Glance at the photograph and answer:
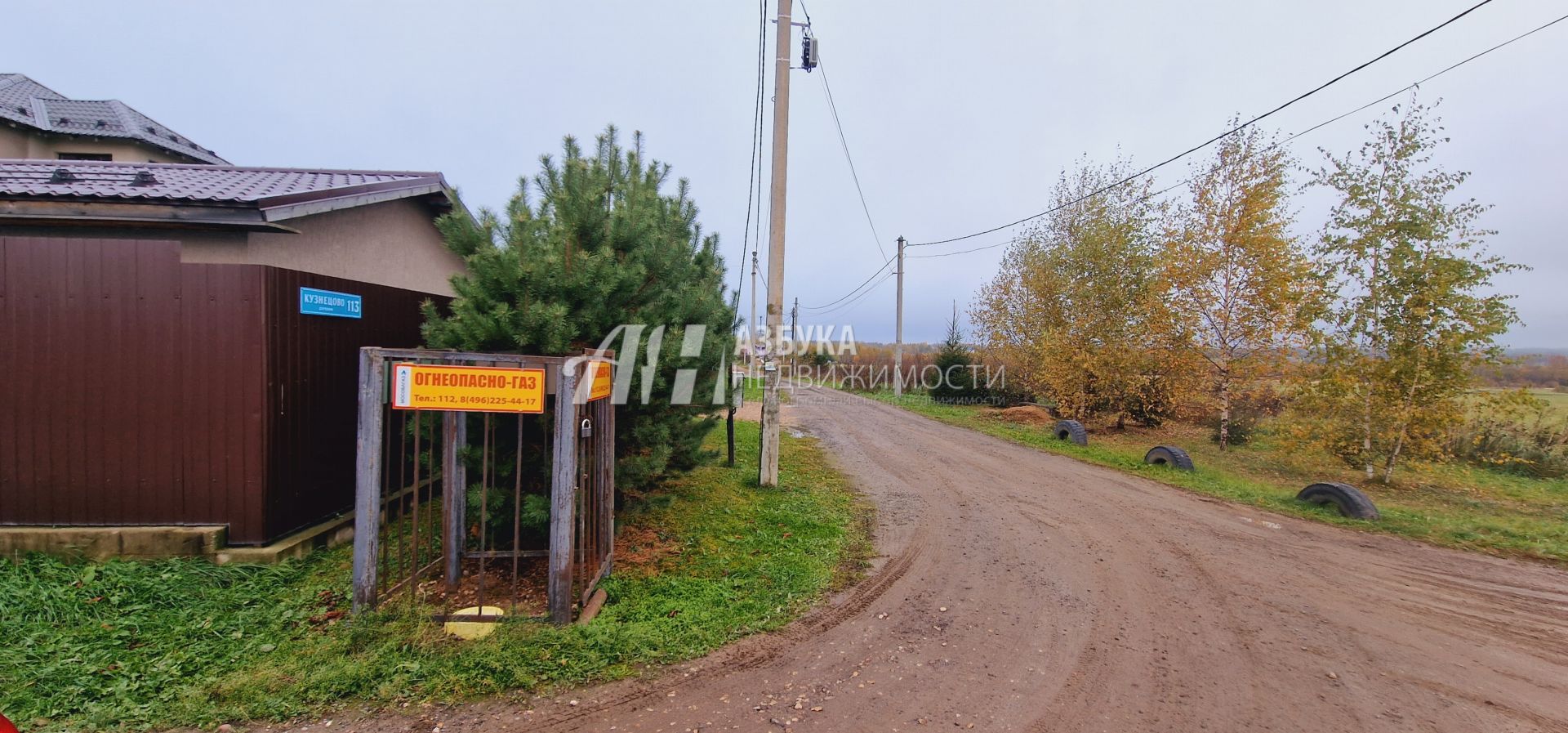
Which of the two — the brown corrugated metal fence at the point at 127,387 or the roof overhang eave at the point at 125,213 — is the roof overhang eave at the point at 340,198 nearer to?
the roof overhang eave at the point at 125,213

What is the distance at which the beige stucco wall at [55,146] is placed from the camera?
37.0 ft

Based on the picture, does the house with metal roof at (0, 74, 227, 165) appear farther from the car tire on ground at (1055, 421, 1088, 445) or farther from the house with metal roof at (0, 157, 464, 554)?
the car tire on ground at (1055, 421, 1088, 445)

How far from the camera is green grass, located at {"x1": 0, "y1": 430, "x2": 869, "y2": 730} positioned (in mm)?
2971

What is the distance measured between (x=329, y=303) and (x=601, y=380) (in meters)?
2.89

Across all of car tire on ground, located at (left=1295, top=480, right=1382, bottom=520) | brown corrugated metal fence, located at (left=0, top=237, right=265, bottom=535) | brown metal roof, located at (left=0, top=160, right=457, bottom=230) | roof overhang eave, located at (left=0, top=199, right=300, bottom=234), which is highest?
brown metal roof, located at (left=0, top=160, right=457, bottom=230)

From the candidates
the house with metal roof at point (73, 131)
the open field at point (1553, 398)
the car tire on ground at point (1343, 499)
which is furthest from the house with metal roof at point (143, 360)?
the open field at point (1553, 398)

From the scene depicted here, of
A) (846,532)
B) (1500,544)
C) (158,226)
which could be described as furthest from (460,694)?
(1500,544)

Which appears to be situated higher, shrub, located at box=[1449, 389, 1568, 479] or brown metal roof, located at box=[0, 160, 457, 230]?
brown metal roof, located at box=[0, 160, 457, 230]

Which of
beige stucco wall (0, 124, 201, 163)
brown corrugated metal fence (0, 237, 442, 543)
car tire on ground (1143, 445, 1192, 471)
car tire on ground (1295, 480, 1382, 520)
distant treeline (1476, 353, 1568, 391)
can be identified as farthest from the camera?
beige stucco wall (0, 124, 201, 163)

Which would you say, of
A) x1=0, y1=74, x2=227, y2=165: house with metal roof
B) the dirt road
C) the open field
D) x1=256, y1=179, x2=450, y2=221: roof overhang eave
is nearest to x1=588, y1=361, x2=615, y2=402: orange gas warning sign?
the dirt road

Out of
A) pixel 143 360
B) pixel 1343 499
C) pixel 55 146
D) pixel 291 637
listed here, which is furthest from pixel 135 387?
pixel 55 146

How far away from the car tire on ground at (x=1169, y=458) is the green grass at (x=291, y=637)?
7.30 m

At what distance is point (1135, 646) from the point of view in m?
3.70

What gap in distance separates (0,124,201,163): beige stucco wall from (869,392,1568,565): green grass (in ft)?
61.1
